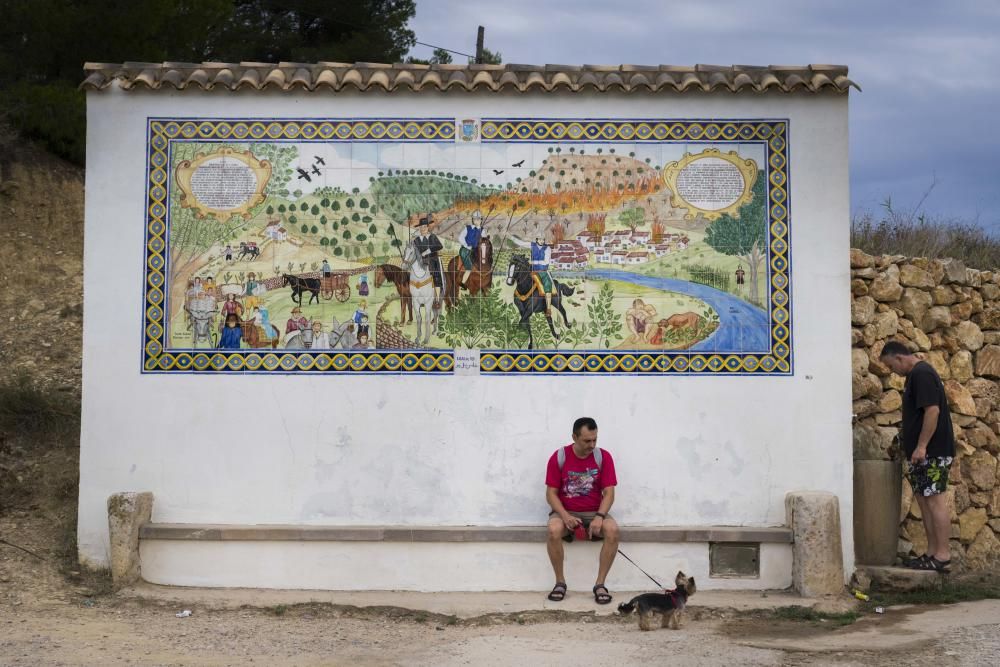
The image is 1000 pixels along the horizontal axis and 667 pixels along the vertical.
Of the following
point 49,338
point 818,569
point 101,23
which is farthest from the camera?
point 101,23

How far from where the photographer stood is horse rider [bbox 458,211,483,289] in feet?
27.6

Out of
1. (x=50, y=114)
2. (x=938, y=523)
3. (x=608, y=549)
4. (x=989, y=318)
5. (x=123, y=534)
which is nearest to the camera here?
(x=608, y=549)

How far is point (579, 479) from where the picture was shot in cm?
802

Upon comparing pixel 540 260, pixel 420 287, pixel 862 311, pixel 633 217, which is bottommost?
pixel 862 311

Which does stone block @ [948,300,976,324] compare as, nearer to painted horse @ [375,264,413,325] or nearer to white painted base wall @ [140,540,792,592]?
white painted base wall @ [140,540,792,592]

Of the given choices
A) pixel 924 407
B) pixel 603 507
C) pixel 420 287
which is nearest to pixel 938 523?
pixel 924 407

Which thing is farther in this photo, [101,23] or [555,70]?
[101,23]

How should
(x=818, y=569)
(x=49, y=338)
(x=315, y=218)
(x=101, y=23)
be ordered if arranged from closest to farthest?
(x=818, y=569)
(x=315, y=218)
(x=49, y=338)
(x=101, y=23)

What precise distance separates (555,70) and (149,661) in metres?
5.32

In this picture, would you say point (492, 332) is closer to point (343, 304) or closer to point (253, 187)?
point (343, 304)

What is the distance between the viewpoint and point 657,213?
843 cm

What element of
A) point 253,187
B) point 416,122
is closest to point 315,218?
point 253,187

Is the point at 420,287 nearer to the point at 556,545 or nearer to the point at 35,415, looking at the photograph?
the point at 556,545

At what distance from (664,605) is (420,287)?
3.09m
